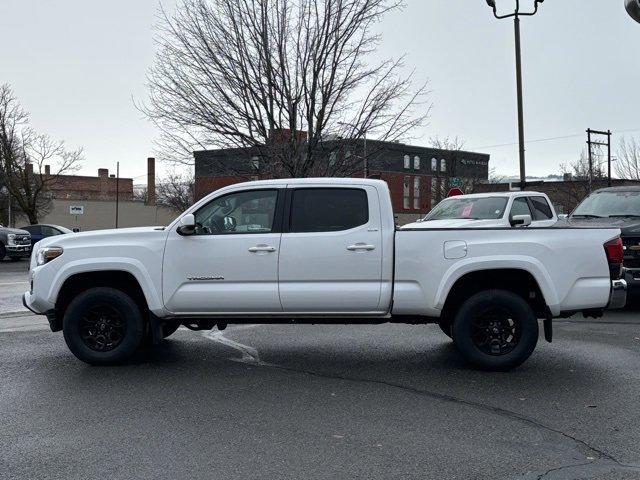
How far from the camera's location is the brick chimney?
261ft

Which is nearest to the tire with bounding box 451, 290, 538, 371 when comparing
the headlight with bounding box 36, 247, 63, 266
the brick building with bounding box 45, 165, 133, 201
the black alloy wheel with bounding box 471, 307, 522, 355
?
the black alloy wheel with bounding box 471, 307, 522, 355

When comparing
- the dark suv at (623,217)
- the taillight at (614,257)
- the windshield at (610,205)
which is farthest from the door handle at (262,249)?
the windshield at (610,205)

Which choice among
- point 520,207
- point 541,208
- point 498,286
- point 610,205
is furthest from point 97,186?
point 498,286

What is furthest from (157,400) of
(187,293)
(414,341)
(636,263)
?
(636,263)

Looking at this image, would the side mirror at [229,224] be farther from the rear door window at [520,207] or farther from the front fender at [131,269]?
the rear door window at [520,207]

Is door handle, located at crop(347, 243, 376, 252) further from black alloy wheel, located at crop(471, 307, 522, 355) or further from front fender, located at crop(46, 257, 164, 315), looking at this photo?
front fender, located at crop(46, 257, 164, 315)

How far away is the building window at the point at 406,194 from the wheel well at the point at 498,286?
80.3 meters

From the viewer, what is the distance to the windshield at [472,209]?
12312mm

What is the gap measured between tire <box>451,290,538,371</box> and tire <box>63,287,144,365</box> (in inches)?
131

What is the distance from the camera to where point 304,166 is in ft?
67.8

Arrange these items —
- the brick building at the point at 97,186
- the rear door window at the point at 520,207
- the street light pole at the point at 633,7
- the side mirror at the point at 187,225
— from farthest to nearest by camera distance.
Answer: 1. the brick building at the point at 97,186
2. the rear door window at the point at 520,207
3. the street light pole at the point at 633,7
4. the side mirror at the point at 187,225

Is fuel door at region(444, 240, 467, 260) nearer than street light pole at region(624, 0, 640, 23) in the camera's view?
Yes

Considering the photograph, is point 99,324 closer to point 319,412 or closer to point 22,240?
point 319,412

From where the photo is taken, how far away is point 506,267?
658cm
